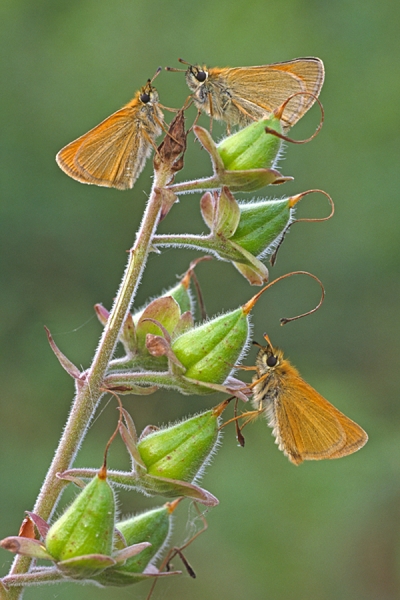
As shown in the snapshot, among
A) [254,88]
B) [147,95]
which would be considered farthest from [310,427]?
[147,95]

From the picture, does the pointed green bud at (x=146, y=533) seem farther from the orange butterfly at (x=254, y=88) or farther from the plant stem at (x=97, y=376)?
the orange butterfly at (x=254, y=88)

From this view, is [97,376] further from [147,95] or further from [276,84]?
[276,84]

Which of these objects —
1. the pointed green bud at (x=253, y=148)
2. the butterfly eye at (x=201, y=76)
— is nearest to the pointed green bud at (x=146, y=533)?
the pointed green bud at (x=253, y=148)

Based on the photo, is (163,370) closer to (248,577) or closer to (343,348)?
(248,577)

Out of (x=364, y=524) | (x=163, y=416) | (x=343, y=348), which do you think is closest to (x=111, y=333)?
(x=364, y=524)

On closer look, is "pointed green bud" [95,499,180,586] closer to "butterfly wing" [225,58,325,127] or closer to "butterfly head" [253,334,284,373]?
"butterfly head" [253,334,284,373]

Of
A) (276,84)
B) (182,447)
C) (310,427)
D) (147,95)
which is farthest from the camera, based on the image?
(310,427)
